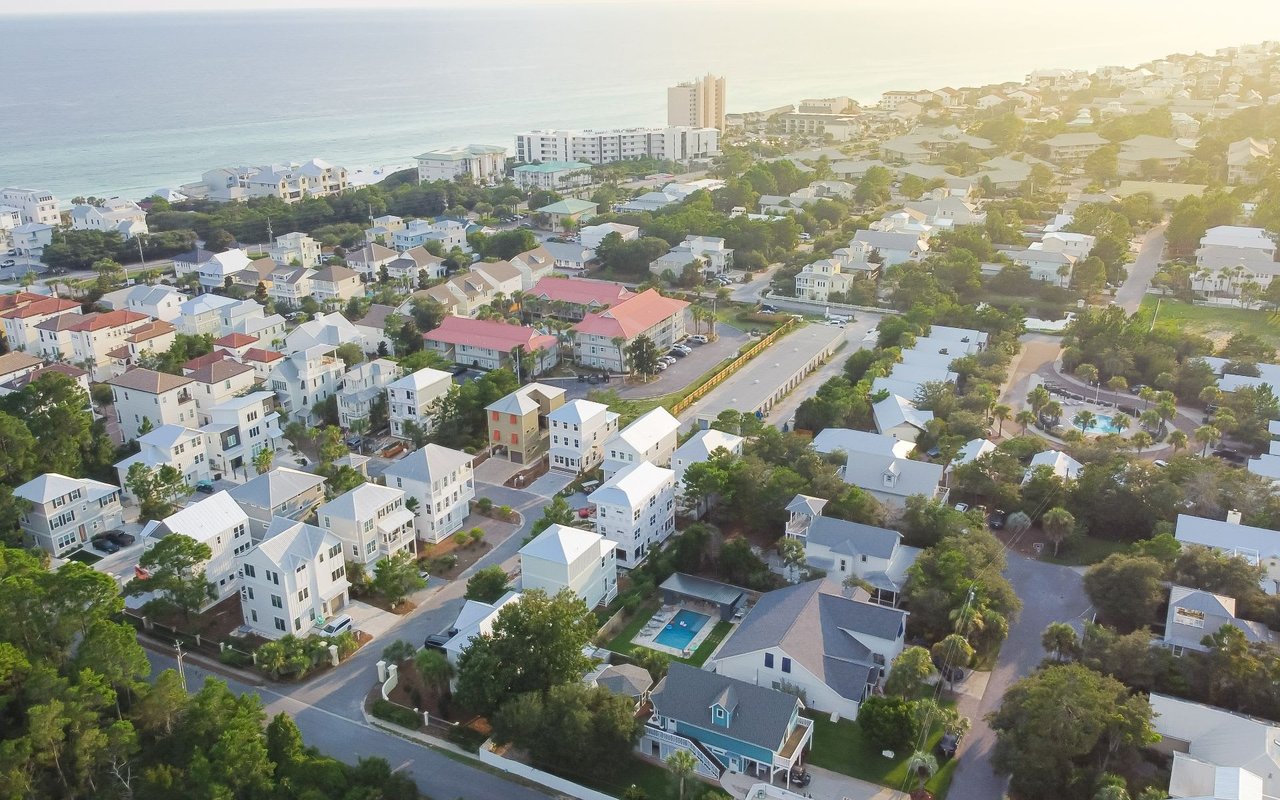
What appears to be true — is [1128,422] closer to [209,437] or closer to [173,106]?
[209,437]

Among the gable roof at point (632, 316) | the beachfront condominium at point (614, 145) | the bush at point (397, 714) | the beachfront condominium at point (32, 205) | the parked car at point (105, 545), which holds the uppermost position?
the beachfront condominium at point (614, 145)

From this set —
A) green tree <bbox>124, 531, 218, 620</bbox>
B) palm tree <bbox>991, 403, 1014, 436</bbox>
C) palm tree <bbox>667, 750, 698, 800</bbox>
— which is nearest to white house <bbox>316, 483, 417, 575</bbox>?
green tree <bbox>124, 531, 218, 620</bbox>

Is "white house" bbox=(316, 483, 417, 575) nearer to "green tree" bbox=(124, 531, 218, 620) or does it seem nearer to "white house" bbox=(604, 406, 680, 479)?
"green tree" bbox=(124, 531, 218, 620)

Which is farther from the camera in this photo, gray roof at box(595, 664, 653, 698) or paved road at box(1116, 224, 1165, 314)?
Answer: paved road at box(1116, 224, 1165, 314)

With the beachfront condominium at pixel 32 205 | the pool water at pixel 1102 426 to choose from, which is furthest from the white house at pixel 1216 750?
the beachfront condominium at pixel 32 205

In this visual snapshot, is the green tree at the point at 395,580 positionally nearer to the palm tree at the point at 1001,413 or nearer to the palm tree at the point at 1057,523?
the palm tree at the point at 1057,523

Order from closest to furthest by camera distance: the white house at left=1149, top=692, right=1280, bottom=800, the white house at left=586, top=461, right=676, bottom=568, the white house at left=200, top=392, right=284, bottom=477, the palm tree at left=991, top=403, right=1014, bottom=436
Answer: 1. the white house at left=1149, top=692, right=1280, bottom=800
2. the white house at left=586, top=461, right=676, bottom=568
3. the white house at left=200, top=392, right=284, bottom=477
4. the palm tree at left=991, top=403, right=1014, bottom=436
